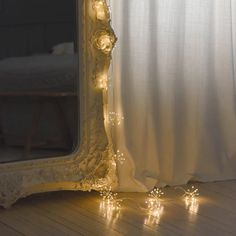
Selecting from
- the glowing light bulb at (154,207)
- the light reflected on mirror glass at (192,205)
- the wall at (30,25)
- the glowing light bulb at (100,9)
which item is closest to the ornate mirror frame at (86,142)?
the glowing light bulb at (100,9)

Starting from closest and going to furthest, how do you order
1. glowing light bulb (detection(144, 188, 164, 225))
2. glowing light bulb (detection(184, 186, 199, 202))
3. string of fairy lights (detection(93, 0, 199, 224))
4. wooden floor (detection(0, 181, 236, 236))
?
wooden floor (detection(0, 181, 236, 236)) < glowing light bulb (detection(144, 188, 164, 225)) < string of fairy lights (detection(93, 0, 199, 224)) < glowing light bulb (detection(184, 186, 199, 202))

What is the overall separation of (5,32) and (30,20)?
12 cm

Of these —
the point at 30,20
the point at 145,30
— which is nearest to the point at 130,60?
the point at 145,30

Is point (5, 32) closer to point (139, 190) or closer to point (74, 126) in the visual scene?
point (74, 126)

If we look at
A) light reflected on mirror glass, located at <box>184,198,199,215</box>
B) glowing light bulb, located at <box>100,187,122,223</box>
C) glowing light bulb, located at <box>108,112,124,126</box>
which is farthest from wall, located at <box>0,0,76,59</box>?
Answer: light reflected on mirror glass, located at <box>184,198,199,215</box>

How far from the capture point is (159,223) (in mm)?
2383

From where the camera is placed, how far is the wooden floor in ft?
7.53

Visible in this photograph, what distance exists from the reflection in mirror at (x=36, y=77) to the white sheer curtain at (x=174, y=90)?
0.95 feet

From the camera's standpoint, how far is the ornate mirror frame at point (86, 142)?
2537mm

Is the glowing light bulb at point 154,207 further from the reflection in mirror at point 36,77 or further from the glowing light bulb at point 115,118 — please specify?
the reflection in mirror at point 36,77

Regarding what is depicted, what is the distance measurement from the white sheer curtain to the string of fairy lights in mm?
48

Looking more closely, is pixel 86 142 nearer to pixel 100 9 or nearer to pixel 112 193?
pixel 112 193

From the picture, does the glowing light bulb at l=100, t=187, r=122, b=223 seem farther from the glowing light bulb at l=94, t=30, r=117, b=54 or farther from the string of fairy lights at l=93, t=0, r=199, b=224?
the glowing light bulb at l=94, t=30, r=117, b=54

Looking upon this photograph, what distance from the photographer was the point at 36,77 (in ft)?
8.17
